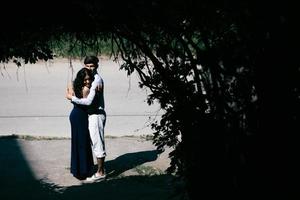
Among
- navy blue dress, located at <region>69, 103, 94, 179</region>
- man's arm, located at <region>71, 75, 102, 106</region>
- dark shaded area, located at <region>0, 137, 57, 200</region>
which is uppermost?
man's arm, located at <region>71, 75, 102, 106</region>

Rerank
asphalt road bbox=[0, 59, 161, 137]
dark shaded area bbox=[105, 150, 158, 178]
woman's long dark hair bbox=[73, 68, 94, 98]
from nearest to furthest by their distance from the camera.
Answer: woman's long dark hair bbox=[73, 68, 94, 98] < dark shaded area bbox=[105, 150, 158, 178] < asphalt road bbox=[0, 59, 161, 137]

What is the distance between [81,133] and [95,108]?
412 millimetres

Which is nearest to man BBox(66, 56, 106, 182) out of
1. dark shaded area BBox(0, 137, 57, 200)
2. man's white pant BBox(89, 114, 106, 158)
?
man's white pant BBox(89, 114, 106, 158)

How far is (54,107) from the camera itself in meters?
11.0

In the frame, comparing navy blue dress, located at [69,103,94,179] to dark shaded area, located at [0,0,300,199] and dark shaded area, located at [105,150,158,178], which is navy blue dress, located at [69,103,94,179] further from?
dark shaded area, located at [0,0,300,199]

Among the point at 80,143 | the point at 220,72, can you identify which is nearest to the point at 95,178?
the point at 80,143

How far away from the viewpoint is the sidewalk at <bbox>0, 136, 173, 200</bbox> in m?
6.05

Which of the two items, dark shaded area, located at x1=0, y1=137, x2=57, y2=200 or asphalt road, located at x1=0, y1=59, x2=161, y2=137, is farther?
asphalt road, located at x1=0, y1=59, x2=161, y2=137

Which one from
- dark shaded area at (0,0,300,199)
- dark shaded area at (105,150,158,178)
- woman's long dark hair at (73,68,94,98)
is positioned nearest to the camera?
dark shaded area at (0,0,300,199)

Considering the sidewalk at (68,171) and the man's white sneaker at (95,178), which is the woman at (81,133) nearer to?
the man's white sneaker at (95,178)

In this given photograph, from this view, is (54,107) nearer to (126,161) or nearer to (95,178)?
(126,161)

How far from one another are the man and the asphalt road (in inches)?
49.9

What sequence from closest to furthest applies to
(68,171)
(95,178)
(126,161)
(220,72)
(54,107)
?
(220,72) → (95,178) → (68,171) → (126,161) → (54,107)

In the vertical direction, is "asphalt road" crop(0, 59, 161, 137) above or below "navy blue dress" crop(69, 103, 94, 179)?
above
